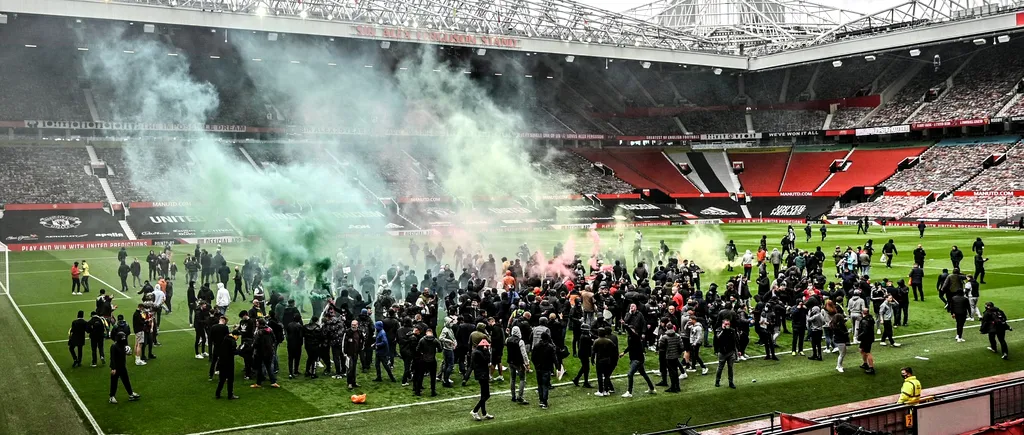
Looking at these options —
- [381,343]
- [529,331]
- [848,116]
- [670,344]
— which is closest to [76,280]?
[381,343]

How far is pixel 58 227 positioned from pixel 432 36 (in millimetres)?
25010

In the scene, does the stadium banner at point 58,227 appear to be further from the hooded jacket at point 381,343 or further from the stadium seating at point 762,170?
the stadium seating at point 762,170

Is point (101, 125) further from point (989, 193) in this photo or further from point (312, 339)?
point (989, 193)

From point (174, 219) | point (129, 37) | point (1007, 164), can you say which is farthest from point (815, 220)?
point (129, 37)

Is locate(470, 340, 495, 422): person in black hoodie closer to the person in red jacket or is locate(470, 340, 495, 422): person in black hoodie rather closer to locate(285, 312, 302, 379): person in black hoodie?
locate(285, 312, 302, 379): person in black hoodie

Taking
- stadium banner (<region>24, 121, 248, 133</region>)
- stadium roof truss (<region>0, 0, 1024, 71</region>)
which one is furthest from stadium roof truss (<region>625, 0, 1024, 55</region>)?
stadium banner (<region>24, 121, 248, 133</region>)

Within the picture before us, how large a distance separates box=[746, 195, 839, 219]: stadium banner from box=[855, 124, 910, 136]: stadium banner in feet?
31.3

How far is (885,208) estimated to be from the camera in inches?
2186

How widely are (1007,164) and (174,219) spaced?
50.2 m

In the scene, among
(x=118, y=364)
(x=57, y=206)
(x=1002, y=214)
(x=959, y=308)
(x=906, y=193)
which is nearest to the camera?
(x=118, y=364)

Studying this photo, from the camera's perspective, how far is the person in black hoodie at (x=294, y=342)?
14.9 meters

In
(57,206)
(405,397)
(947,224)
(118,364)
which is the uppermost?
(57,206)

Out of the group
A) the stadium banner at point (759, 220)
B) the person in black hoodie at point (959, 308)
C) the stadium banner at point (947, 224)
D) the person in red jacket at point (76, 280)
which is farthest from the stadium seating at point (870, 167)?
the person in red jacket at point (76, 280)

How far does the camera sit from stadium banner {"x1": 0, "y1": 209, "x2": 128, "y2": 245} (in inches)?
1622
